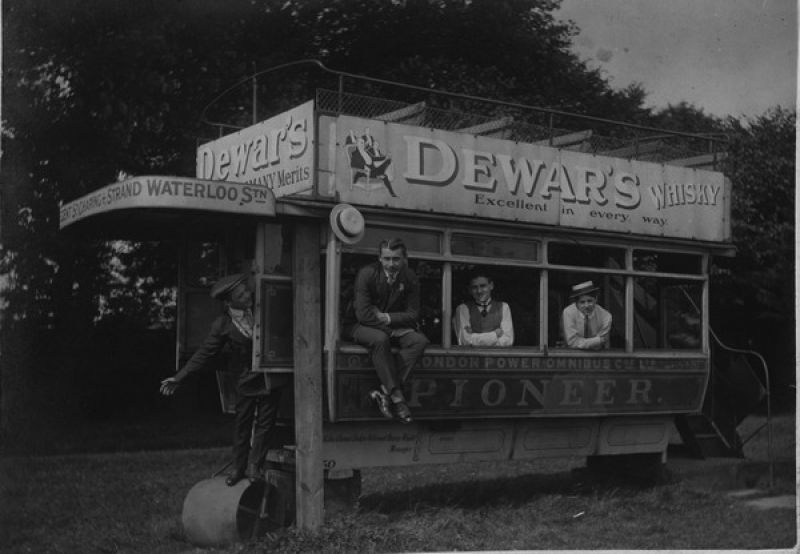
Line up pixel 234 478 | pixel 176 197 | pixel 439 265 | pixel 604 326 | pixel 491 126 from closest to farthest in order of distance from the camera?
pixel 176 197 < pixel 234 478 < pixel 439 265 < pixel 491 126 < pixel 604 326

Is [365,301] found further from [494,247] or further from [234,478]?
[234,478]

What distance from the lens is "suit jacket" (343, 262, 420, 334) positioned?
28.6 ft

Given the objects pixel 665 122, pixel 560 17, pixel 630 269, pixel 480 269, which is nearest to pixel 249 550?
pixel 480 269

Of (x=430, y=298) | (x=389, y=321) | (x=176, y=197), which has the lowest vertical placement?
(x=389, y=321)

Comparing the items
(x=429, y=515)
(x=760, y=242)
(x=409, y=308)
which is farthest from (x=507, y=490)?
(x=760, y=242)

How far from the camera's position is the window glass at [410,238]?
8977 mm

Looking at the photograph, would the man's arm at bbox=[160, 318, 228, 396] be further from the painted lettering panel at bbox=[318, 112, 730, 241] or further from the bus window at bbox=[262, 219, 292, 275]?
the painted lettering panel at bbox=[318, 112, 730, 241]

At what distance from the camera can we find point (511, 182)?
9.88 metres

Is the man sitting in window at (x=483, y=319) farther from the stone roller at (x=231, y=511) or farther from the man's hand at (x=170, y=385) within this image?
the man's hand at (x=170, y=385)

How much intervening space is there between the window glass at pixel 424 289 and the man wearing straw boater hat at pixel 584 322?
4.36 ft

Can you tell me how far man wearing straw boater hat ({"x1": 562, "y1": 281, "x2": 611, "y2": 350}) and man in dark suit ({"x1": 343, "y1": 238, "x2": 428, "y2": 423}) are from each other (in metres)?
2.11

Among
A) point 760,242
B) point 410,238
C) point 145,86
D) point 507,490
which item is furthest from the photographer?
point 760,242

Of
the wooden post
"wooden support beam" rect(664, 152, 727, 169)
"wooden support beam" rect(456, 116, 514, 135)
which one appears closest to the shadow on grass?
the wooden post

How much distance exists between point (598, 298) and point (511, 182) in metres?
1.95
